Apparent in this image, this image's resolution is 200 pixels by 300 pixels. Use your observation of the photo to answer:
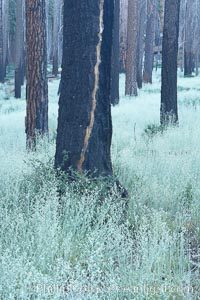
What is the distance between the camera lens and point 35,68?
31.9ft

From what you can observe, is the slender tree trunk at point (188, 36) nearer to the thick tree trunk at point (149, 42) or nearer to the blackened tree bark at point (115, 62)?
the thick tree trunk at point (149, 42)

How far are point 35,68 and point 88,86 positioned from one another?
14.3 ft

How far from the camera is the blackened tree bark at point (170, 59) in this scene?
38.8ft

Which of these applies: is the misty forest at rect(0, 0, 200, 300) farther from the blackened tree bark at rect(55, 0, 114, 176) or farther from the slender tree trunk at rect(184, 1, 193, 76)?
the slender tree trunk at rect(184, 1, 193, 76)

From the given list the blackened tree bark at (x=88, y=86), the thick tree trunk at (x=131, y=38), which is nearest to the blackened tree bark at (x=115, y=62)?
the thick tree trunk at (x=131, y=38)

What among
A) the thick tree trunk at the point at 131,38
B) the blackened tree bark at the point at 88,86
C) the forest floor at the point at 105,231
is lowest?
the forest floor at the point at 105,231

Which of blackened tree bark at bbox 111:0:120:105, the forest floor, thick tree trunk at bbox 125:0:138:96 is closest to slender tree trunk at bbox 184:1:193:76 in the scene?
thick tree trunk at bbox 125:0:138:96

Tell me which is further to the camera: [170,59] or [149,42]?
[149,42]

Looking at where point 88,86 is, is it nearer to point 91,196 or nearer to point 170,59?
point 91,196

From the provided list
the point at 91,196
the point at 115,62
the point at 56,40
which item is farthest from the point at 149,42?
the point at 91,196

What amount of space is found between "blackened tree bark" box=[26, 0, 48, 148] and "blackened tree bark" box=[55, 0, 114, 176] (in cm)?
405

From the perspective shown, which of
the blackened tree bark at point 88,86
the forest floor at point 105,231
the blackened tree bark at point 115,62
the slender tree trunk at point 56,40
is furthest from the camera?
the slender tree trunk at point 56,40

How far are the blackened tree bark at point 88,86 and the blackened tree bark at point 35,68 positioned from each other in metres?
4.05

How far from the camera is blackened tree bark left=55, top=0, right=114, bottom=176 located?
5.58m
